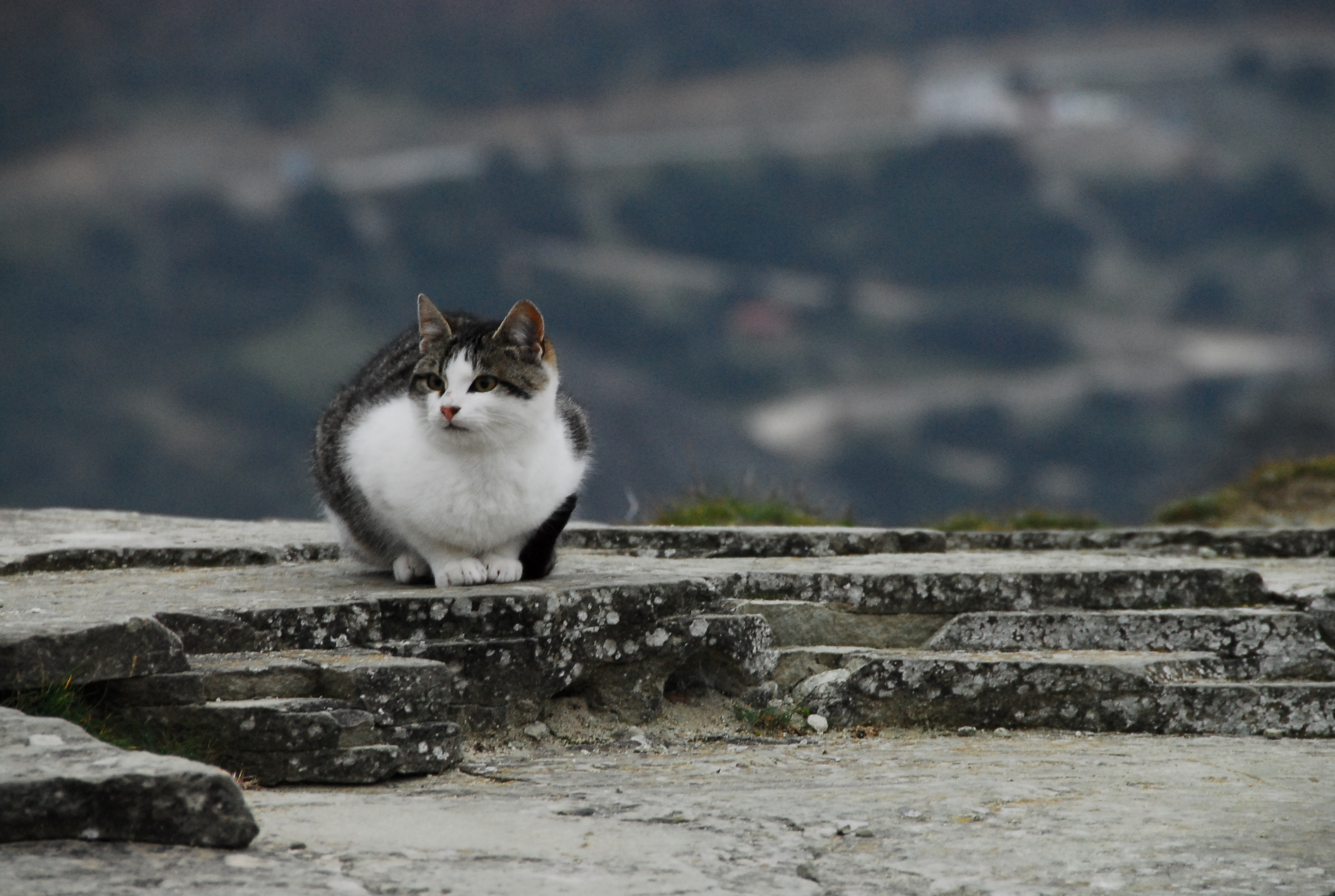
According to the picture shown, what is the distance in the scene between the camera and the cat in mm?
4488

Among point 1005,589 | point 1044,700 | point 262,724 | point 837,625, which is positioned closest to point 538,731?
point 262,724

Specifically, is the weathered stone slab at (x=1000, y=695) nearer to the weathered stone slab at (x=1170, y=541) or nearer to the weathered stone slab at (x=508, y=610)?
the weathered stone slab at (x=508, y=610)

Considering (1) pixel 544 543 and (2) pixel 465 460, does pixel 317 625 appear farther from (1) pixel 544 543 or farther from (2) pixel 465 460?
(1) pixel 544 543

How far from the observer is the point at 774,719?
15.6ft

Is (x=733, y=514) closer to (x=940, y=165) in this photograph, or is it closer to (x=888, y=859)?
(x=888, y=859)

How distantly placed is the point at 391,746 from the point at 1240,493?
7742 mm

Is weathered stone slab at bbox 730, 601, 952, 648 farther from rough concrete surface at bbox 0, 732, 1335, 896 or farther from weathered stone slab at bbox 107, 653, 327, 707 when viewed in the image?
weathered stone slab at bbox 107, 653, 327, 707

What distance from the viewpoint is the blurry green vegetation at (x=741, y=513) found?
27.1 feet

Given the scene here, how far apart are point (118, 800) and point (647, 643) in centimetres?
214

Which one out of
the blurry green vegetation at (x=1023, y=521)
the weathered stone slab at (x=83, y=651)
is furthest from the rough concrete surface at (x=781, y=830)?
the blurry green vegetation at (x=1023, y=521)

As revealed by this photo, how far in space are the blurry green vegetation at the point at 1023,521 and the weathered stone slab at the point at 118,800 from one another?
6.68 metres

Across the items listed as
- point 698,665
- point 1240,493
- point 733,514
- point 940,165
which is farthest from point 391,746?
point 940,165

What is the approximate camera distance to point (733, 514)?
27.7 feet

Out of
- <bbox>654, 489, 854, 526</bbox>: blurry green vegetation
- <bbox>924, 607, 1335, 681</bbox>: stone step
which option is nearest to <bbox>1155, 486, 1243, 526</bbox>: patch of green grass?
<bbox>654, 489, 854, 526</bbox>: blurry green vegetation
